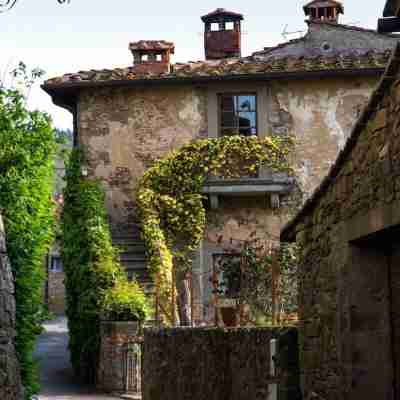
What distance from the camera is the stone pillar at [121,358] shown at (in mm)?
15289

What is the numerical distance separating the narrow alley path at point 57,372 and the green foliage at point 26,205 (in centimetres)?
82

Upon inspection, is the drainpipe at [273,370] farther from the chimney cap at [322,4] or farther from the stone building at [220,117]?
the chimney cap at [322,4]

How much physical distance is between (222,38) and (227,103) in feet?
13.2

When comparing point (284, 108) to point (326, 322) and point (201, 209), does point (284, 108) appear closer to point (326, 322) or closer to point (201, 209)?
point (201, 209)

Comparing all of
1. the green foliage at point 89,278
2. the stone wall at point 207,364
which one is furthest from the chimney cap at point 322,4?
the stone wall at point 207,364

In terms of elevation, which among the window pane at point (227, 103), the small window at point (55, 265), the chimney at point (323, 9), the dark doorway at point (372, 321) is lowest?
the dark doorway at point (372, 321)

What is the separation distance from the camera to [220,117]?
62.0ft

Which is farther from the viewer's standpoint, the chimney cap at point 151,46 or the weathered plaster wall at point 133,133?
the chimney cap at point 151,46

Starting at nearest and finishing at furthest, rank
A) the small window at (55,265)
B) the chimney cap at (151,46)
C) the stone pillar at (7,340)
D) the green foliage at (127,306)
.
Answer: the stone pillar at (7,340), the green foliage at (127,306), the chimney cap at (151,46), the small window at (55,265)

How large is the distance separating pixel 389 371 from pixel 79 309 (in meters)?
10.9

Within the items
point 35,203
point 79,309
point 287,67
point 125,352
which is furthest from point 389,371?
point 287,67

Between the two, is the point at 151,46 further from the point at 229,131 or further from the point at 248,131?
the point at 248,131

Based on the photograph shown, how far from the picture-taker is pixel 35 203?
486 inches

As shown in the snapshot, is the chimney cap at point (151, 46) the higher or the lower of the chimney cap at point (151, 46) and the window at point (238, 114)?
the higher
